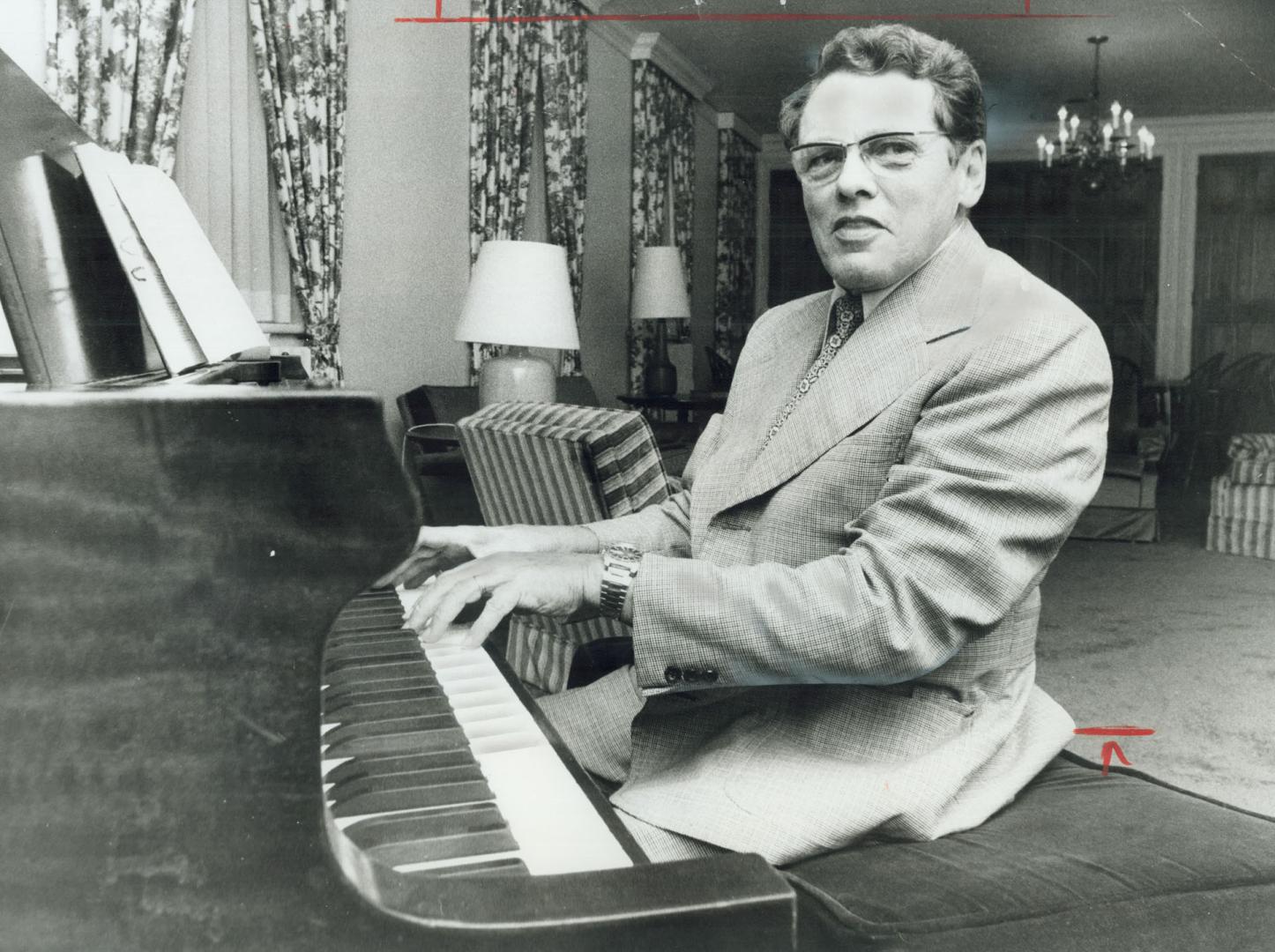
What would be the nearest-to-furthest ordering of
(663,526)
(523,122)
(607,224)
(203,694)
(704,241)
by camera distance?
1. (203,694)
2. (663,526)
3. (523,122)
4. (607,224)
5. (704,241)

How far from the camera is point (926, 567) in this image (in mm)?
1128

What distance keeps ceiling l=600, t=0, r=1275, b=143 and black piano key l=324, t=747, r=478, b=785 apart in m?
6.69

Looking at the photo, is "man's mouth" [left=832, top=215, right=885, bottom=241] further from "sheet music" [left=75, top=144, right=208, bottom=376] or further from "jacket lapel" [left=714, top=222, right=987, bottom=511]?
"sheet music" [left=75, top=144, right=208, bottom=376]

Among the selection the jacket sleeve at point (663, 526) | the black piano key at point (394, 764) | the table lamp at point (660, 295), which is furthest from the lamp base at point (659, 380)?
the black piano key at point (394, 764)

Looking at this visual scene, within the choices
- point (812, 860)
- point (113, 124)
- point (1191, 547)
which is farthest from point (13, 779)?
point (1191, 547)

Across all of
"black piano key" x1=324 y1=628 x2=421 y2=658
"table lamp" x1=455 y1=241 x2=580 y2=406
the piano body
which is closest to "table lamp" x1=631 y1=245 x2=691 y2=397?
"table lamp" x1=455 y1=241 x2=580 y2=406

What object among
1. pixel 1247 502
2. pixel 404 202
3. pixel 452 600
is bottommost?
pixel 1247 502

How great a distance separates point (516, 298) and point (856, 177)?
3.29 metres

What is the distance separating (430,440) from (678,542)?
3640 millimetres

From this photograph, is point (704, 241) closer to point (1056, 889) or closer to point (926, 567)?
point (926, 567)

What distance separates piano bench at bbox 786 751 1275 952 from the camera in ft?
3.44

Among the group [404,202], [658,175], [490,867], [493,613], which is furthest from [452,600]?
[658,175]

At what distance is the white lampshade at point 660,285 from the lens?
7.66 metres

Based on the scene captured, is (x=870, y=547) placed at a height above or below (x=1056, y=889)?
above
